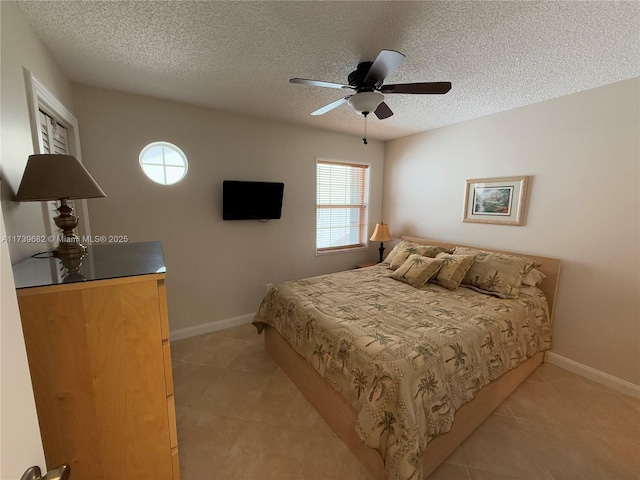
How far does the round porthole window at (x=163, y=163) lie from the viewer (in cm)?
263

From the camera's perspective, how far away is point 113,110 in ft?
7.86

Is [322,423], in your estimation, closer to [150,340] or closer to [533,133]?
[150,340]

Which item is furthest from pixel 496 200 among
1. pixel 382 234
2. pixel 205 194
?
pixel 205 194

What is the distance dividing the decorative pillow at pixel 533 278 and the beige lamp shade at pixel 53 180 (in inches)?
130

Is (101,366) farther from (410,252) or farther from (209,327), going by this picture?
(410,252)

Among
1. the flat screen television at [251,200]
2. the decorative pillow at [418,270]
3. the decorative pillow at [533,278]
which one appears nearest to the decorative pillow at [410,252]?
the decorative pillow at [418,270]

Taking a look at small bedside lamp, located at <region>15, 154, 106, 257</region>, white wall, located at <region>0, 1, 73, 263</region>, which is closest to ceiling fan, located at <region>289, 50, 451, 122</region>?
small bedside lamp, located at <region>15, 154, 106, 257</region>

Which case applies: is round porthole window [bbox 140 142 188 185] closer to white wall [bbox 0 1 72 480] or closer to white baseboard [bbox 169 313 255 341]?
white wall [bbox 0 1 72 480]

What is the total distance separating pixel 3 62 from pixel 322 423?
8.60ft

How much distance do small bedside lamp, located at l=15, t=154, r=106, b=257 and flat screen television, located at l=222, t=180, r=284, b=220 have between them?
62.5 inches

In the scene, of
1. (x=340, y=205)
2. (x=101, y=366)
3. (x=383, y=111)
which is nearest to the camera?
(x=101, y=366)

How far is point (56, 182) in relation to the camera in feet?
4.17

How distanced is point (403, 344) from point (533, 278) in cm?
180

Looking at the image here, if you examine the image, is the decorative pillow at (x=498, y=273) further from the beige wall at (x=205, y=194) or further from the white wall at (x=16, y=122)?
the white wall at (x=16, y=122)
